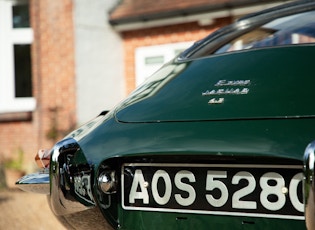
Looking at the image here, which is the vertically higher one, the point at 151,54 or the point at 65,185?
the point at 151,54

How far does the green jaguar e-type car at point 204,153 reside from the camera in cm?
215

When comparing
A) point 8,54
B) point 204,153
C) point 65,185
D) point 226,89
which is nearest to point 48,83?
point 8,54

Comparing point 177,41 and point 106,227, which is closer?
point 106,227

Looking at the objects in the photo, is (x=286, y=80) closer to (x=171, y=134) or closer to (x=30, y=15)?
(x=171, y=134)

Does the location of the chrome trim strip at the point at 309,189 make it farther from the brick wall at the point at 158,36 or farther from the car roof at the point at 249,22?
the brick wall at the point at 158,36

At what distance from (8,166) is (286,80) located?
9.55 metres

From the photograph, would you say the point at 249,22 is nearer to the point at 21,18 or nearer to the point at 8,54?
the point at 8,54

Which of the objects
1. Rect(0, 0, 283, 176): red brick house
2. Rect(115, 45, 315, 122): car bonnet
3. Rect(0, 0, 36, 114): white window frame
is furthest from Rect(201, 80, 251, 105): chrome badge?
Rect(0, 0, 36, 114): white window frame

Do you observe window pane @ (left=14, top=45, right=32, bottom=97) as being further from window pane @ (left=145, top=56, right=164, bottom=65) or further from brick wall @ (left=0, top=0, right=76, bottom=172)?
window pane @ (left=145, top=56, right=164, bottom=65)

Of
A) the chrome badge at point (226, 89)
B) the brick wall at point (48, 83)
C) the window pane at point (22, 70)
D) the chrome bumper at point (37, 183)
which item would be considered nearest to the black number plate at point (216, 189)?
the chrome badge at point (226, 89)

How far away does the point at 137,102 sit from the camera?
2717 mm

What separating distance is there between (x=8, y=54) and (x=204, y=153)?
34.6 feet

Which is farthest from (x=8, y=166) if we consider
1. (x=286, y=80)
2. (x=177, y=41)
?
(x=286, y=80)

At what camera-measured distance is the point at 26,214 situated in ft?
19.9
